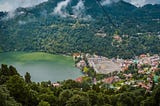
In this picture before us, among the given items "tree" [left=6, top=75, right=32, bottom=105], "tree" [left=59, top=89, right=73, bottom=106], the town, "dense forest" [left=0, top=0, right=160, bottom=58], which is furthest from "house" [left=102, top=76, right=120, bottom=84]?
"tree" [left=6, top=75, right=32, bottom=105]

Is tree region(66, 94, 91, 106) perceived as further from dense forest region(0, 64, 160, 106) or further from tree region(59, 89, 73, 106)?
tree region(59, 89, 73, 106)

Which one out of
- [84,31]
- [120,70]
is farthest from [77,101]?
Result: [84,31]

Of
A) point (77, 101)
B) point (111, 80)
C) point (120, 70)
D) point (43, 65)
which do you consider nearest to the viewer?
point (77, 101)

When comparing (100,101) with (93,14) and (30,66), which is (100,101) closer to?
(30,66)

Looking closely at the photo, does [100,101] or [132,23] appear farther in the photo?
[132,23]

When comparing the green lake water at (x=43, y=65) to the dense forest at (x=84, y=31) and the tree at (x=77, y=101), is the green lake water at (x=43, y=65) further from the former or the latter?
the tree at (x=77, y=101)

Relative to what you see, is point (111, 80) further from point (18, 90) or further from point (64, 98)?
point (18, 90)

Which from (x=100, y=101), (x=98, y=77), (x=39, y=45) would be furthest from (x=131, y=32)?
(x=100, y=101)
